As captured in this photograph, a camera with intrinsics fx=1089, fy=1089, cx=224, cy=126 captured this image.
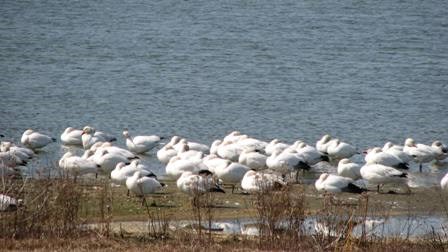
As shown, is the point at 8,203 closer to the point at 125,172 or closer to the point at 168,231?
the point at 168,231

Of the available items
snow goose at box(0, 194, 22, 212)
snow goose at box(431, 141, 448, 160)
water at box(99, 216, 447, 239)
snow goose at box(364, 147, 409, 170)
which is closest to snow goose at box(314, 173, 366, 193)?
water at box(99, 216, 447, 239)

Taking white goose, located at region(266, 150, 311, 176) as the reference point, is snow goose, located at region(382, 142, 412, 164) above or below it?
below

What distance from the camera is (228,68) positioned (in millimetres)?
39625

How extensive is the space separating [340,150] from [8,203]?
11794 millimetres

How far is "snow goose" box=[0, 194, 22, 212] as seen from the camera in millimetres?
14023

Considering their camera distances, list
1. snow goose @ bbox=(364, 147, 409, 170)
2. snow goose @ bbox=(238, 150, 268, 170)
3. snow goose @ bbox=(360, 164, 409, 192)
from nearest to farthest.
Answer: snow goose @ bbox=(360, 164, 409, 192) → snow goose @ bbox=(238, 150, 268, 170) → snow goose @ bbox=(364, 147, 409, 170)

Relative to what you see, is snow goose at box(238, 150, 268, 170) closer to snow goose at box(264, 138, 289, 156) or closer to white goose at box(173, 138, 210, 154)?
snow goose at box(264, 138, 289, 156)

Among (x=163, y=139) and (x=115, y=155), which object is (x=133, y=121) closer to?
(x=163, y=139)

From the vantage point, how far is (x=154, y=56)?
42062 mm

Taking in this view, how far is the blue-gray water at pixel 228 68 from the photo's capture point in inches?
1188

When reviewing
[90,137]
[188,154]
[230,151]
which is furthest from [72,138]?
[188,154]

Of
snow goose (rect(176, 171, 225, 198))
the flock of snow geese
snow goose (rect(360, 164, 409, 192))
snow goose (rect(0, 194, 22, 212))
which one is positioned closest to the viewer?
snow goose (rect(0, 194, 22, 212))

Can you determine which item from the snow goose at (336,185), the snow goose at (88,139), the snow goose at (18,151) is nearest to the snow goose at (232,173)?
the snow goose at (336,185)

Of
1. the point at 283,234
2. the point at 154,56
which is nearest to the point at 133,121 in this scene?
the point at 154,56
